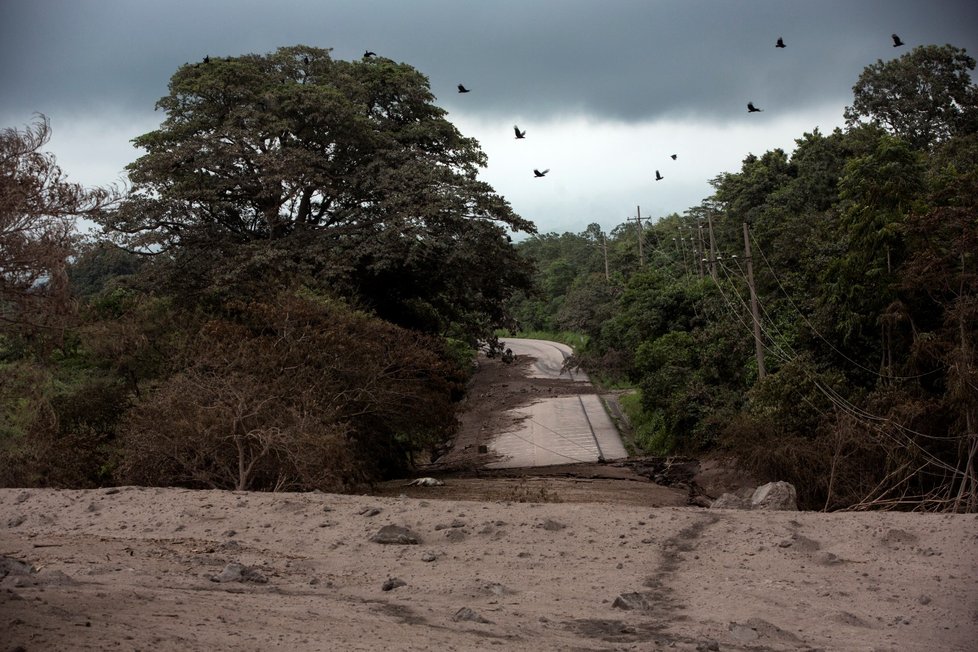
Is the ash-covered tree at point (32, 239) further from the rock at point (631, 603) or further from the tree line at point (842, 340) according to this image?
the tree line at point (842, 340)

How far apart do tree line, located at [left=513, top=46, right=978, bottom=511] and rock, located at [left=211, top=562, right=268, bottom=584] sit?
12128 millimetres

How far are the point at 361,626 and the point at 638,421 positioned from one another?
3175 cm

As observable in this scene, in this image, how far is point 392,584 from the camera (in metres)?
8.45

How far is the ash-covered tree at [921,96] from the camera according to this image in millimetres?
46156

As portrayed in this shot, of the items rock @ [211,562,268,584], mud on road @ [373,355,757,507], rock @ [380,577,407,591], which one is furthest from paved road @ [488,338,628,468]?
rock @ [211,562,268,584]

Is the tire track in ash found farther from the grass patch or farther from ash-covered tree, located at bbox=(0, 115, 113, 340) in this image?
the grass patch

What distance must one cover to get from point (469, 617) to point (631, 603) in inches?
62.1

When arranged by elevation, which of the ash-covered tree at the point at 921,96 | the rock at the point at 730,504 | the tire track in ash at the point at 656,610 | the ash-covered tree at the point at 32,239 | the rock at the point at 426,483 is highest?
the ash-covered tree at the point at 921,96

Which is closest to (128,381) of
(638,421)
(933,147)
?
(638,421)

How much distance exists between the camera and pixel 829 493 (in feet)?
58.6

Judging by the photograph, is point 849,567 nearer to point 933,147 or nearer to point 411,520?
point 411,520

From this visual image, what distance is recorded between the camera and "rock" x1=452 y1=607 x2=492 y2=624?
720cm

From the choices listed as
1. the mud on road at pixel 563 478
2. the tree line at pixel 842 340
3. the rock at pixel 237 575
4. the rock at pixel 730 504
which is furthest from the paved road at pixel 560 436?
the rock at pixel 237 575

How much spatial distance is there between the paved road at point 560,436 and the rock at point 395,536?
18.0 metres
